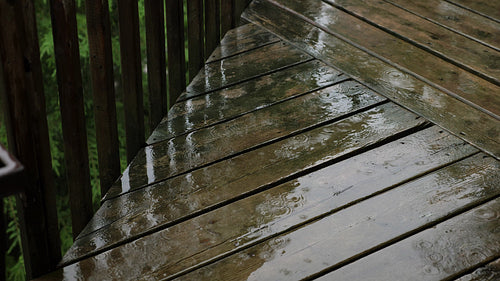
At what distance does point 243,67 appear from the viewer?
8.70 ft

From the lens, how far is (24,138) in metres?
1.44

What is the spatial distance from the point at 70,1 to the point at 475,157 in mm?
1354

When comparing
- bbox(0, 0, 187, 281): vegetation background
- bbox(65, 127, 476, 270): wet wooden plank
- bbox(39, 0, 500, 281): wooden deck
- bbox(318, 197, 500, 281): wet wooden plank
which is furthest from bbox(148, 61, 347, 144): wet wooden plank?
bbox(0, 0, 187, 281): vegetation background

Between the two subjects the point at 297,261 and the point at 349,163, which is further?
the point at 349,163

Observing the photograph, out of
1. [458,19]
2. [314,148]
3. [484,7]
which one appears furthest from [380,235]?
[484,7]

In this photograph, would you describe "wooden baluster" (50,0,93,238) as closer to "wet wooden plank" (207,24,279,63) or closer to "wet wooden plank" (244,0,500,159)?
"wet wooden plank" (207,24,279,63)

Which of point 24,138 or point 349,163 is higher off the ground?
point 24,138

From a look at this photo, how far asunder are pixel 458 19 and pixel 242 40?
1.05 meters

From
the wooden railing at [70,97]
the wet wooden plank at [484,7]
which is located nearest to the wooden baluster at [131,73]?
the wooden railing at [70,97]

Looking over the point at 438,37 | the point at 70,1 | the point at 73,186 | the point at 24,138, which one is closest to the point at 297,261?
the point at 73,186

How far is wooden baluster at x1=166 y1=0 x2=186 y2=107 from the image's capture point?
2221 mm

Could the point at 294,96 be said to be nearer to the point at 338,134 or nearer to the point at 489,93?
the point at 338,134

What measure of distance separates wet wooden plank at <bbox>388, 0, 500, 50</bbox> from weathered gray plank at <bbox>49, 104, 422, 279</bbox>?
804 mm

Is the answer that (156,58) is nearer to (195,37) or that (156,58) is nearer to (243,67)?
(195,37)
